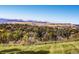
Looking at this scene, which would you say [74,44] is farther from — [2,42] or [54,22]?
[2,42]

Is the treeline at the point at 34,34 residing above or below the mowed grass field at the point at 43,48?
above

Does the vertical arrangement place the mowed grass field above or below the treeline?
below

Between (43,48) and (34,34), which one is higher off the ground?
(34,34)

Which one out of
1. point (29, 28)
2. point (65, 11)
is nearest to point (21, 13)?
point (29, 28)
